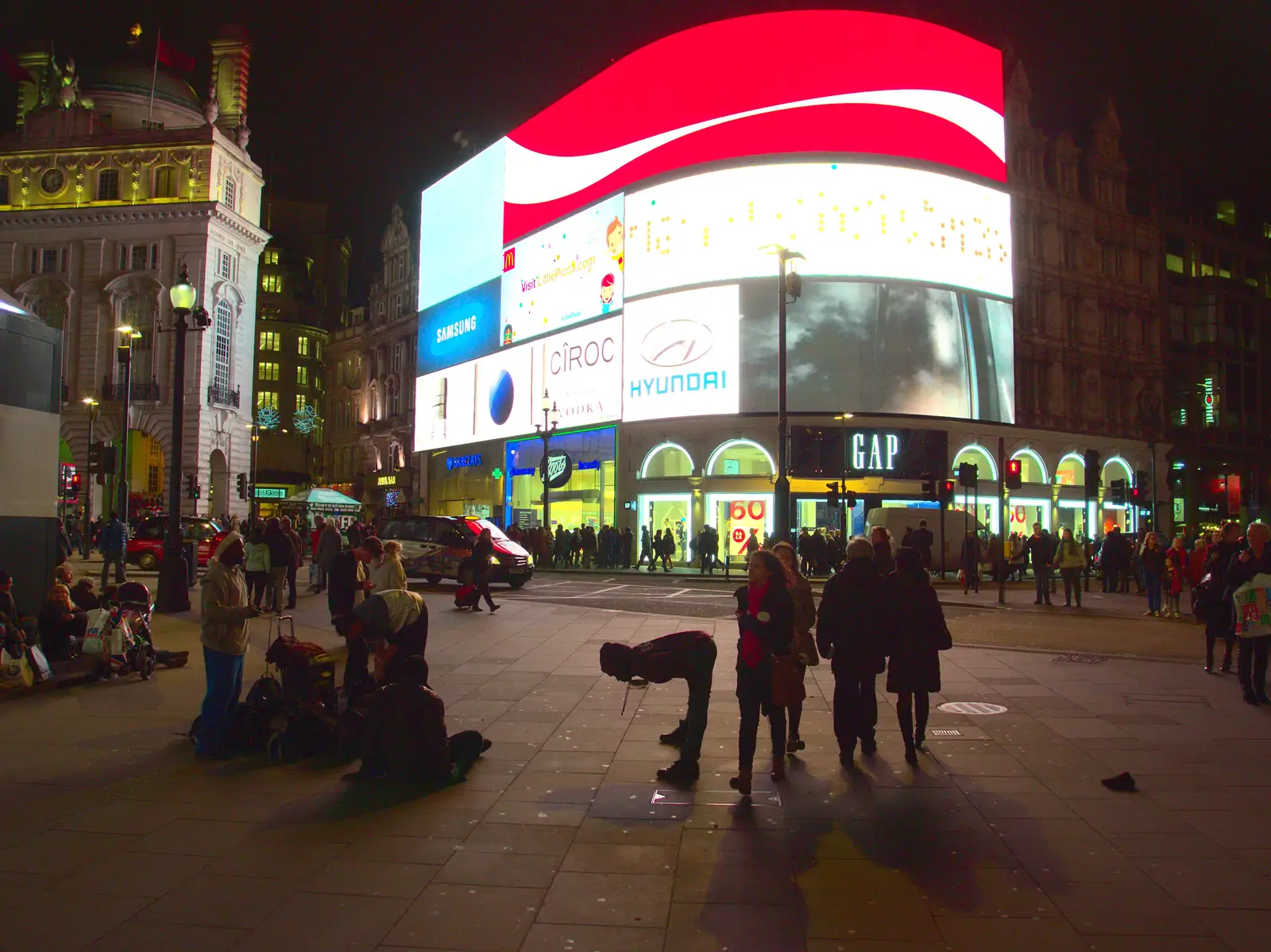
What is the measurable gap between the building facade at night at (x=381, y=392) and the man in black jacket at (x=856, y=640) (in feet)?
174

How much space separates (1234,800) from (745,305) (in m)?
31.8

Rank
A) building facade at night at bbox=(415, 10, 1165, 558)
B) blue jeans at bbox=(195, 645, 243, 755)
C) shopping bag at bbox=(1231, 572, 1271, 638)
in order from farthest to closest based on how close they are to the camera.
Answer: building facade at night at bbox=(415, 10, 1165, 558)
shopping bag at bbox=(1231, 572, 1271, 638)
blue jeans at bbox=(195, 645, 243, 755)

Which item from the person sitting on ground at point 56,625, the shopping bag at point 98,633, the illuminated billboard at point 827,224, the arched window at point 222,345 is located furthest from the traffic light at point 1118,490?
the arched window at point 222,345

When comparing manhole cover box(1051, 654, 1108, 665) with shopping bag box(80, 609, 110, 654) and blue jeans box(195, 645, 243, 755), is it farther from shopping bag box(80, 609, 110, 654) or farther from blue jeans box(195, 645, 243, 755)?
shopping bag box(80, 609, 110, 654)

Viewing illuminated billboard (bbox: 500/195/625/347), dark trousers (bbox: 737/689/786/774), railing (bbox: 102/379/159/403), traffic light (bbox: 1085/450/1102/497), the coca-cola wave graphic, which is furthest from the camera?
railing (bbox: 102/379/159/403)

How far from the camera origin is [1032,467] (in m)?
43.0

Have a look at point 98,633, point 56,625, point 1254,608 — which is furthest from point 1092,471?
point 56,625

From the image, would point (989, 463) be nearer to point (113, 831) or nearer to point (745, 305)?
point (745, 305)

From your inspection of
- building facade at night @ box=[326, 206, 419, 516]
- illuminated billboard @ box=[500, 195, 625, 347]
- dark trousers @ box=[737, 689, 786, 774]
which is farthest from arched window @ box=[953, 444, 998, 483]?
dark trousers @ box=[737, 689, 786, 774]

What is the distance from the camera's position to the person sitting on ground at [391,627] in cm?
761

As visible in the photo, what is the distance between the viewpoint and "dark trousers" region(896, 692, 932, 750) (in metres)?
7.64

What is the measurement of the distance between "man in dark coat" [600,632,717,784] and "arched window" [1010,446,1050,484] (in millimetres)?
38857

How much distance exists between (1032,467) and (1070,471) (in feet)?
9.89

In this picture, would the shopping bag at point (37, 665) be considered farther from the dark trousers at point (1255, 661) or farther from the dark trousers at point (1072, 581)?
the dark trousers at point (1072, 581)
